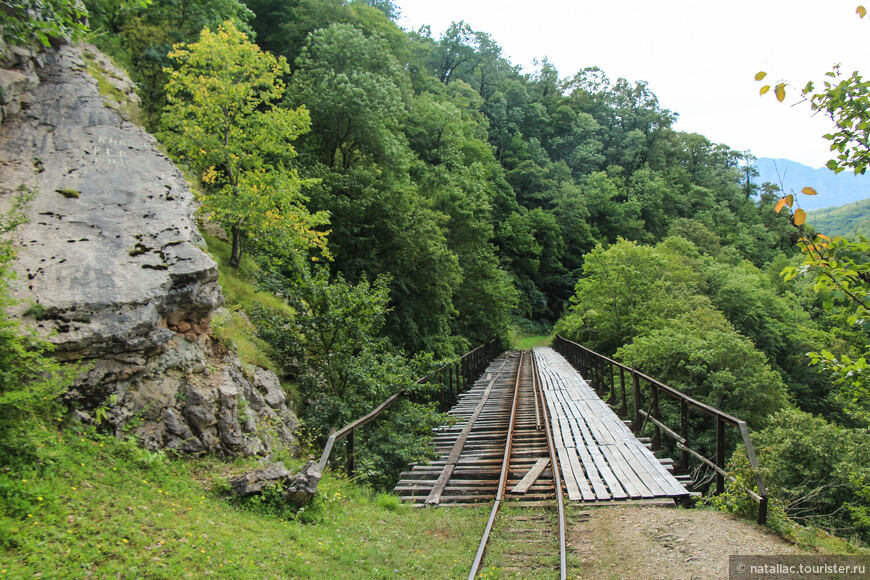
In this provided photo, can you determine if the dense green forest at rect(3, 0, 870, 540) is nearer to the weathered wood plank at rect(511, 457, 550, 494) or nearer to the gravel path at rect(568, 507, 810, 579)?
the gravel path at rect(568, 507, 810, 579)

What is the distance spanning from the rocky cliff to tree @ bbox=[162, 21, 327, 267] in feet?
8.90

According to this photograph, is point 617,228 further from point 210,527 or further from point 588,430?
point 210,527

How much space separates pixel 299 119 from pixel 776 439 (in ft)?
52.0

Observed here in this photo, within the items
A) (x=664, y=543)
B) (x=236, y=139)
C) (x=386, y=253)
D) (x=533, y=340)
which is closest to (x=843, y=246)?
(x=664, y=543)

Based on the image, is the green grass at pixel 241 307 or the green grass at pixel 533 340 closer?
the green grass at pixel 241 307

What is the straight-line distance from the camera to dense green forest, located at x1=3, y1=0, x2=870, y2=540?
920 cm

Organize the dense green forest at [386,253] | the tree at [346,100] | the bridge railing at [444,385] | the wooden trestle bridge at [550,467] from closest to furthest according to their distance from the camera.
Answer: the wooden trestle bridge at [550,467], the bridge railing at [444,385], the dense green forest at [386,253], the tree at [346,100]

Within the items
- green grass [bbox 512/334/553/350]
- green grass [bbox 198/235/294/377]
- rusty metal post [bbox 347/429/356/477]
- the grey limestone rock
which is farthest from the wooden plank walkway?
green grass [bbox 512/334/553/350]

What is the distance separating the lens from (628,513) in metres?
6.09

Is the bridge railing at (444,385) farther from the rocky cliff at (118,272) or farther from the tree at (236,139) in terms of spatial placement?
the tree at (236,139)

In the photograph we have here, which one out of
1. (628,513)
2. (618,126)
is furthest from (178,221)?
(618,126)

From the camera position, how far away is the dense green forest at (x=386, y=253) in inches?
362

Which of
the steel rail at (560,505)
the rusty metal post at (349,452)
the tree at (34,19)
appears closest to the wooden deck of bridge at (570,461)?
the steel rail at (560,505)

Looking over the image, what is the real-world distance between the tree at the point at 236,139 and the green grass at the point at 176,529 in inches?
270
